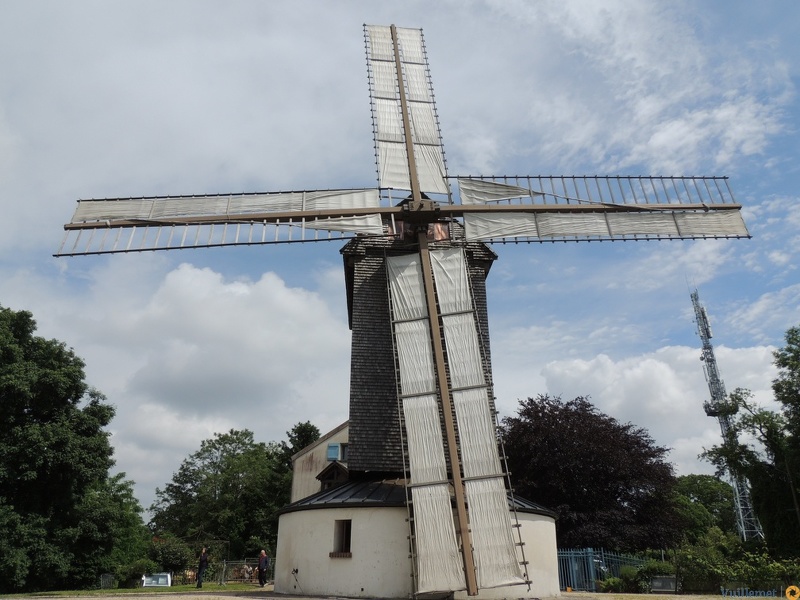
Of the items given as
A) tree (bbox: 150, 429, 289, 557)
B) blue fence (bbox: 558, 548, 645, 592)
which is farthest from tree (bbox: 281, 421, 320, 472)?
blue fence (bbox: 558, 548, 645, 592)

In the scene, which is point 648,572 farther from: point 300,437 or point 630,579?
point 300,437

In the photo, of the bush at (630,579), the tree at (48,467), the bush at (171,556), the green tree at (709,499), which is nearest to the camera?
the bush at (630,579)

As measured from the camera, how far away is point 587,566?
71.7 ft

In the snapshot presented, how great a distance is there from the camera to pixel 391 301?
48.4ft

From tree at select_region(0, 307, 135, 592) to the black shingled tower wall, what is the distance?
41.0ft

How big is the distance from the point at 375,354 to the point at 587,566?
39.2 feet

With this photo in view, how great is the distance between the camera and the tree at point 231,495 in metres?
43.3

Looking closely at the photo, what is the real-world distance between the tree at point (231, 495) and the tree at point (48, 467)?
1732 cm

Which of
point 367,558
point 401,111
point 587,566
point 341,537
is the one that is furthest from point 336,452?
point 401,111

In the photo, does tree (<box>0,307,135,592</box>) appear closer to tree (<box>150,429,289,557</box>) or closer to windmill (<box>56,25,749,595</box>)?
windmill (<box>56,25,749,595</box>)

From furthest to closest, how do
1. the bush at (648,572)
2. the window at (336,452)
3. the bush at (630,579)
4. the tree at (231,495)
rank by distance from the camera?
the tree at (231,495) → the window at (336,452) → the bush at (630,579) → the bush at (648,572)

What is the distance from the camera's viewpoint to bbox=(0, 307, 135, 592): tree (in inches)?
827

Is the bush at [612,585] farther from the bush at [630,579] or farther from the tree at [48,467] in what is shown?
the tree at [48,467]

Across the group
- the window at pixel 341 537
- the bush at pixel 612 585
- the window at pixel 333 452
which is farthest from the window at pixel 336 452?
the window at pixel 341 537
